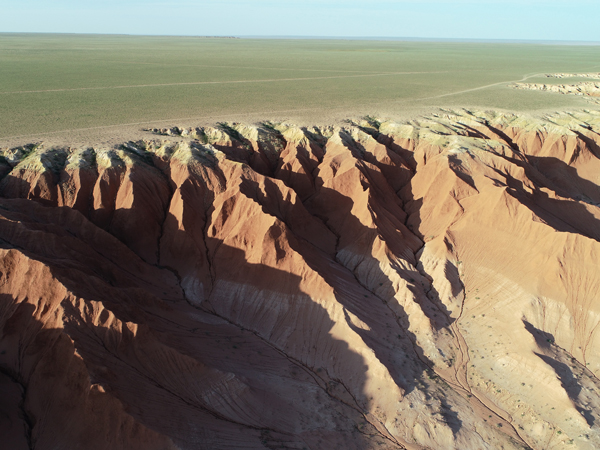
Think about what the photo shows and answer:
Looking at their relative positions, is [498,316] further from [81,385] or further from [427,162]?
[81,385]

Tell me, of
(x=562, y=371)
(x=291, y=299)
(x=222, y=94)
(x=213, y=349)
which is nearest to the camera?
(x=213, y=349)

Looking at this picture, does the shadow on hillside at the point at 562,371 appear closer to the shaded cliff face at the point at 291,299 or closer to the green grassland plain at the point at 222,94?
the shaded cliff face at the point at 291,299

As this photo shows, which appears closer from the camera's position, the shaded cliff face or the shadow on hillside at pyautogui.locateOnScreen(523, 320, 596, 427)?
the shaded cliff face

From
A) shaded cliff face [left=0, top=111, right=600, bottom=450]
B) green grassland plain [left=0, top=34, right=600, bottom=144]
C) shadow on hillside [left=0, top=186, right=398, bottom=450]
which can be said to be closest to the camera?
shadow on hillside [left=0, top=186, right=398, bottom=450]

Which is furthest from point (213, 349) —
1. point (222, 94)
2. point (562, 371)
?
point (222, 94)

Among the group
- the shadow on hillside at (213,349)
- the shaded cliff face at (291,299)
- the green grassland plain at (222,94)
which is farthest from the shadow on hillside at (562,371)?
the green grassland plain at (222,94)

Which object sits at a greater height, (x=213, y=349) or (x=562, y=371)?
(x=213, y=349)

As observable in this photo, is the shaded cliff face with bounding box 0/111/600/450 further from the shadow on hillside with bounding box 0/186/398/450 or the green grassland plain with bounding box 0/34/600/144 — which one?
the green grassland plain with bounding box 0/34/600/144

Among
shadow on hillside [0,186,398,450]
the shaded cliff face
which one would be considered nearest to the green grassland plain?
the shaded cliff face

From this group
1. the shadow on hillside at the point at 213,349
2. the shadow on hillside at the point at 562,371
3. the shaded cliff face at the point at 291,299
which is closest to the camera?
the shadow on hillside at the point at 213,349

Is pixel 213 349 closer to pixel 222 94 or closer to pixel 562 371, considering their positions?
pixel 562 371
